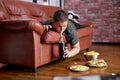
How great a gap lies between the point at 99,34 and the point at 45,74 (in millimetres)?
2804

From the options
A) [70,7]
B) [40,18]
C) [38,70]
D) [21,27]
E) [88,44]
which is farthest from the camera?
[70,7]

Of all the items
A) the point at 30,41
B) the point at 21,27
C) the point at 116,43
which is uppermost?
the point at 21,27

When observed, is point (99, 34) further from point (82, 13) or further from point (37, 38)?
point (37, 38)

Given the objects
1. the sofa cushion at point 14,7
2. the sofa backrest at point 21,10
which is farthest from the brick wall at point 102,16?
the sofa cushion at point 14,7

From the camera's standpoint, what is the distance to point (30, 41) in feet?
7.59

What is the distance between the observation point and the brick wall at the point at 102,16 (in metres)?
4.65

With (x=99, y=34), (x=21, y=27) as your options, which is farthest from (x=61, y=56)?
(x=99, y=34)

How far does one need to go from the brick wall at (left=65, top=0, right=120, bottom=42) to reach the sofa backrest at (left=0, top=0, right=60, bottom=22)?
1.38 meters

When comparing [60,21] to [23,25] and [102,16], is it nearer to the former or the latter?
[23,25]

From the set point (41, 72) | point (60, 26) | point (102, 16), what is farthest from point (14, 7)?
point (102, 16)

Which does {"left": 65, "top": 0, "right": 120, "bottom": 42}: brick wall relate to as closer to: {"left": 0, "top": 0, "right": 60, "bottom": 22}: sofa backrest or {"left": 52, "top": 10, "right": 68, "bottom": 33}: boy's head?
{"left": 0, "top": 0, "right": 60, "bottom": 22}: sofa backrest

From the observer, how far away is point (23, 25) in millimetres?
2238

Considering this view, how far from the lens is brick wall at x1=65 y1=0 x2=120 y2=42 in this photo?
4.65 meters

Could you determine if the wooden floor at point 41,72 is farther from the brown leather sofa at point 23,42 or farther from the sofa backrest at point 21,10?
the sofa backrest at point 21,10
